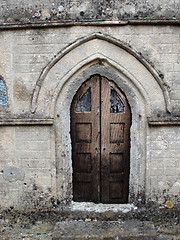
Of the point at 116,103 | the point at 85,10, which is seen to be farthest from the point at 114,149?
the point at 85,10

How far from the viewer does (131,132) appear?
3885 mm

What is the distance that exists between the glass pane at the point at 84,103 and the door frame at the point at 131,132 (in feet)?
0.64

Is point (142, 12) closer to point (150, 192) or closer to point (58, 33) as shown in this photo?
point (58, 33)

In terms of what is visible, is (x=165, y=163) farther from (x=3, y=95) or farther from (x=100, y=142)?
(x=3, y=95)

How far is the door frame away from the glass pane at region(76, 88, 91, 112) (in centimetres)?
20

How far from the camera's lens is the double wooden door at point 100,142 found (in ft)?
12.8

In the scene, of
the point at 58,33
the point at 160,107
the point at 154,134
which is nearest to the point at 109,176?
the point at 154,134

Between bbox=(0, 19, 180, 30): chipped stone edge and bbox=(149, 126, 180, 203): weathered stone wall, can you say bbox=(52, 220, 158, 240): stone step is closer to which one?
bbox=(149, 126, 180, 203): weathered stone wall

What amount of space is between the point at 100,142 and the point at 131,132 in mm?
577

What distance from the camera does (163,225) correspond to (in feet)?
12.1

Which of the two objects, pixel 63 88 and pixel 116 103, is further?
pixel 116 103

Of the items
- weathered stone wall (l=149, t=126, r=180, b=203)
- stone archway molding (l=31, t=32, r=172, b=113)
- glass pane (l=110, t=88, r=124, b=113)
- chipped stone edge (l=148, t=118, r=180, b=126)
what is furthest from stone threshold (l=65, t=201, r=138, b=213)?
stone archway molding (l=31, t=32, r=172, b=113)

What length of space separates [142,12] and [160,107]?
60.7 inches

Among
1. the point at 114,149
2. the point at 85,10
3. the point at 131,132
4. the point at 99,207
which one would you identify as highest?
the point at 85,10
